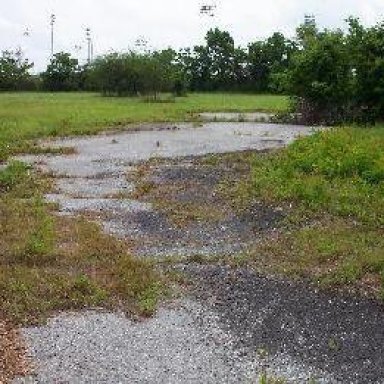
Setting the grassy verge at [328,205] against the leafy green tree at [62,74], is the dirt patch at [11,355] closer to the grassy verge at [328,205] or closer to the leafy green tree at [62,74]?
the grassy verge at [328,205]

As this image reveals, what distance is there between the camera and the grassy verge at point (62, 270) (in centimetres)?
681

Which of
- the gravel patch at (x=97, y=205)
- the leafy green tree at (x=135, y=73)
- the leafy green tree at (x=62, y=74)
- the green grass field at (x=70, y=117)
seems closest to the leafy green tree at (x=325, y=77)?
the green grass field at (x=70, y=117)

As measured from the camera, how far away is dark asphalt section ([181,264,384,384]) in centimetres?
563

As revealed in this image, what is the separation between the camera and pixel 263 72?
52.2 m

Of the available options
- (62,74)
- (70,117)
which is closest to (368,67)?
(70,117)

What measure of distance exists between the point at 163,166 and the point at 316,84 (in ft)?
33.3

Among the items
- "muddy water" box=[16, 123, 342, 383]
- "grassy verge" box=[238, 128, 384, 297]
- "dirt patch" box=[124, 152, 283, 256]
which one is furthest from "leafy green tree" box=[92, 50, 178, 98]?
"muddy water" box=[16, 123, 342, 383]

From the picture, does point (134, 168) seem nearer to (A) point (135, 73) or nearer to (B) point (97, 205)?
(B) point (97, 205)

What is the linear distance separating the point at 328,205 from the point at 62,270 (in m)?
4.45

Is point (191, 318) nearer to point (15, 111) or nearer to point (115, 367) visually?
point (115, 367)

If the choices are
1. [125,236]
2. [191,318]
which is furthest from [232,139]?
[191,318]

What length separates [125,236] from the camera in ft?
31.2

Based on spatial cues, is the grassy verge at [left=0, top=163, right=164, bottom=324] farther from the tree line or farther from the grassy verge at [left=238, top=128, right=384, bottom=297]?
the tree line

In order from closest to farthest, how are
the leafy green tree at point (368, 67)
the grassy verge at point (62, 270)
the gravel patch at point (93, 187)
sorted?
the grassy verge at point (62, 270)
the gravel patch at point (93, 187)
the leafy green tree at point (368, 67)
